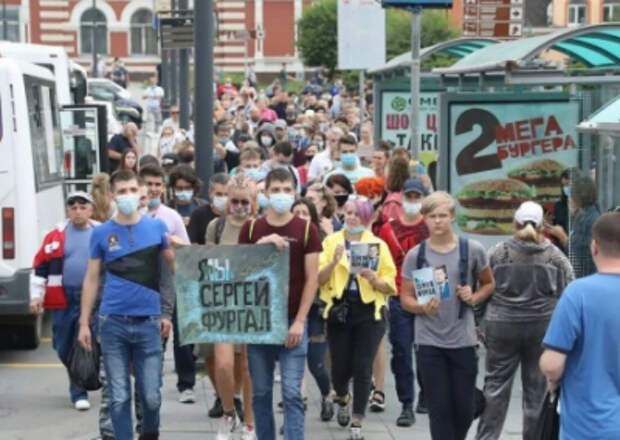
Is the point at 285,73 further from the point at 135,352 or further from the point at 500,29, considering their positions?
the point at 135,352

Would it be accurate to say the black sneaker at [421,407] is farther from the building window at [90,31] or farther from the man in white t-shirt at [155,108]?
the building window at [90,31]

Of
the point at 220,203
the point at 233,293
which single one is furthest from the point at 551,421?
the point at 220,203

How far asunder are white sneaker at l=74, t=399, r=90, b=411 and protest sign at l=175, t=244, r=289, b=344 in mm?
2492

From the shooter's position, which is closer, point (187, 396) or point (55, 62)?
point (187, 396)

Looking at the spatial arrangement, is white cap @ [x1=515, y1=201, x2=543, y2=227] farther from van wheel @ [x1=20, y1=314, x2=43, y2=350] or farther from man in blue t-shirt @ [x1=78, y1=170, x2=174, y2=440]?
van wheel @ [x1=20, y1=314, x2=43, y2=350]

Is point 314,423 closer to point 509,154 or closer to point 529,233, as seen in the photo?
point 529,233

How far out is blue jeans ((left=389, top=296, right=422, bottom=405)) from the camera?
1080 centimetres

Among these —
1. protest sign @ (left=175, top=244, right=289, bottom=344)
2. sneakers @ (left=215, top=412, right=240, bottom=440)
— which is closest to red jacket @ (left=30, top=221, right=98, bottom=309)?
sneakers @ (left=215, top=412, right=240, bottom=440)

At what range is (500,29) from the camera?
21812 mm

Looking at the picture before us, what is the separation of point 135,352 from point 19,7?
77.4m

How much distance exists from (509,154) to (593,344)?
775 centimetres

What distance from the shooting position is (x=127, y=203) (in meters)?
9.01

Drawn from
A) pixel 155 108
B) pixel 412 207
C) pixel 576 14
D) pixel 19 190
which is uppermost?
pixel 576 14

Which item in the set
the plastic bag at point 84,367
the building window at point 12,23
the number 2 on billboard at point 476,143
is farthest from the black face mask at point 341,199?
the building window at point 12,23
